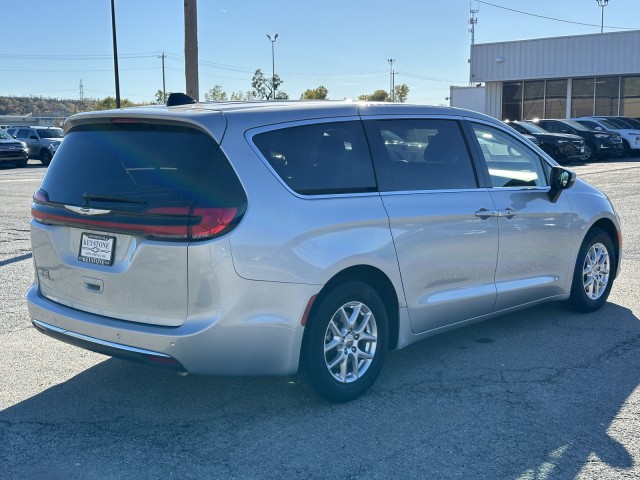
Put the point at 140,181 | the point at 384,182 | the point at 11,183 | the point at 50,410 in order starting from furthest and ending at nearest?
the point at 11,183 < the point at 384,182 < the point at 50,410 < the point at 140,181

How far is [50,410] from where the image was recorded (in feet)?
15.1

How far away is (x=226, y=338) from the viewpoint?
409 cm

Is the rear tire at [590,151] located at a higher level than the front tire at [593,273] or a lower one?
higher

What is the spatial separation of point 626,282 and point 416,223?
4.01m

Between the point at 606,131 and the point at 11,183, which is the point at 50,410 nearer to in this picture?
the point at 11,183

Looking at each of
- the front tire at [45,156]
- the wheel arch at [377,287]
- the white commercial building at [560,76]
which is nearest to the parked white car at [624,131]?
the white commercial building at [560,76]

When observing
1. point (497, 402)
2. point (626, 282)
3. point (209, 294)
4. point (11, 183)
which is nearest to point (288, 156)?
point (209, 294)

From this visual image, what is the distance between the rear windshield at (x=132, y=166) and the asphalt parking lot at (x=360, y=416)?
4.20ft

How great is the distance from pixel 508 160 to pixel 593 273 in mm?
1451

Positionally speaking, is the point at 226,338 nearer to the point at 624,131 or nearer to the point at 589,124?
the point at 589,124

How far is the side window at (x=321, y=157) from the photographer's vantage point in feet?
14.4

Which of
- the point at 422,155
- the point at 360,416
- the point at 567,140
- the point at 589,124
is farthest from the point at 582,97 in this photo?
the point at 360,416

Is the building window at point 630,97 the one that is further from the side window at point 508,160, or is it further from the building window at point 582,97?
the side window at point 508,160

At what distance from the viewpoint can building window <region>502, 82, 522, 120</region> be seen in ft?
139
